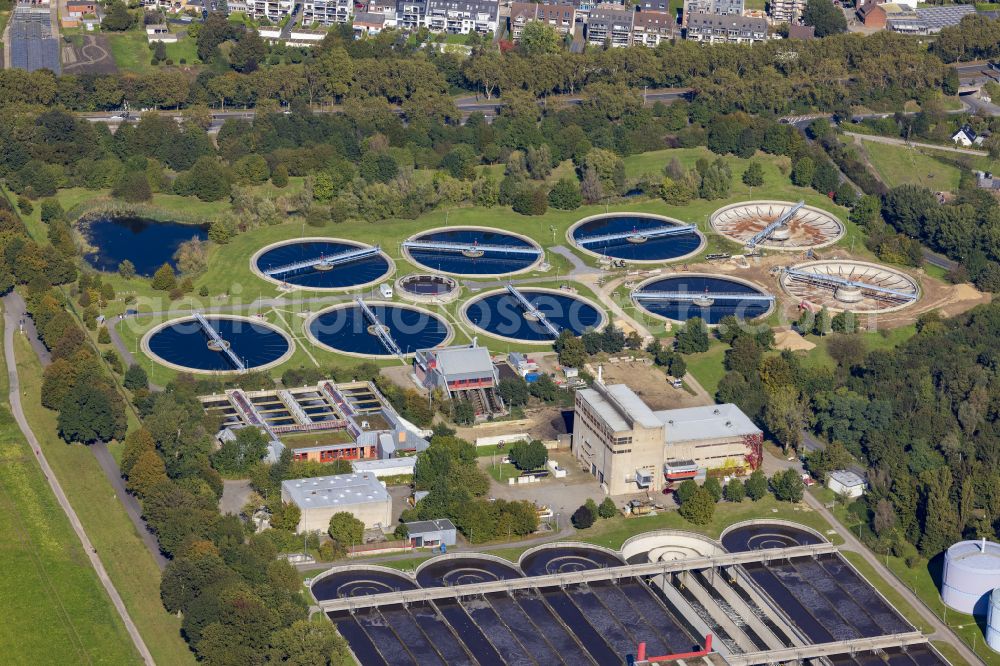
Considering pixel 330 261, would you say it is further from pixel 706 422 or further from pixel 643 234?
pixel 706 422

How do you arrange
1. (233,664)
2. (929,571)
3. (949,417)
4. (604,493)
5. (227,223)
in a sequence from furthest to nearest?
(227,223), (949,417), (604,493), (929,571), (233,664)

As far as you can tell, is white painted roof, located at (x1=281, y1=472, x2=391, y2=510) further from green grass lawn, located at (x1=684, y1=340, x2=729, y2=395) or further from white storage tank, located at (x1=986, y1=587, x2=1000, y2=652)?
white storage tank, located at (x1=986, y1=587, x2=1000, y2=652)

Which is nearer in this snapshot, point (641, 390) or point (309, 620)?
point (309, 620)

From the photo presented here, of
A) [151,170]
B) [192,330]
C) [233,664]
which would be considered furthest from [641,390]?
[151,170]

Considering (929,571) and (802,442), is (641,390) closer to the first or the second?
(802,442)

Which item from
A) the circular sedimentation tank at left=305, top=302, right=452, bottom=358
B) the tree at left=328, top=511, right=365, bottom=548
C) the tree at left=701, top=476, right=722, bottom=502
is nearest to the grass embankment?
the tree at left=328, top=511, right=365, bottom=548

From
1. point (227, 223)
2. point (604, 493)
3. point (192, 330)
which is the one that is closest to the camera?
point (604, 493)

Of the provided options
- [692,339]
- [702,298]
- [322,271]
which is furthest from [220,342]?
[702,298]
